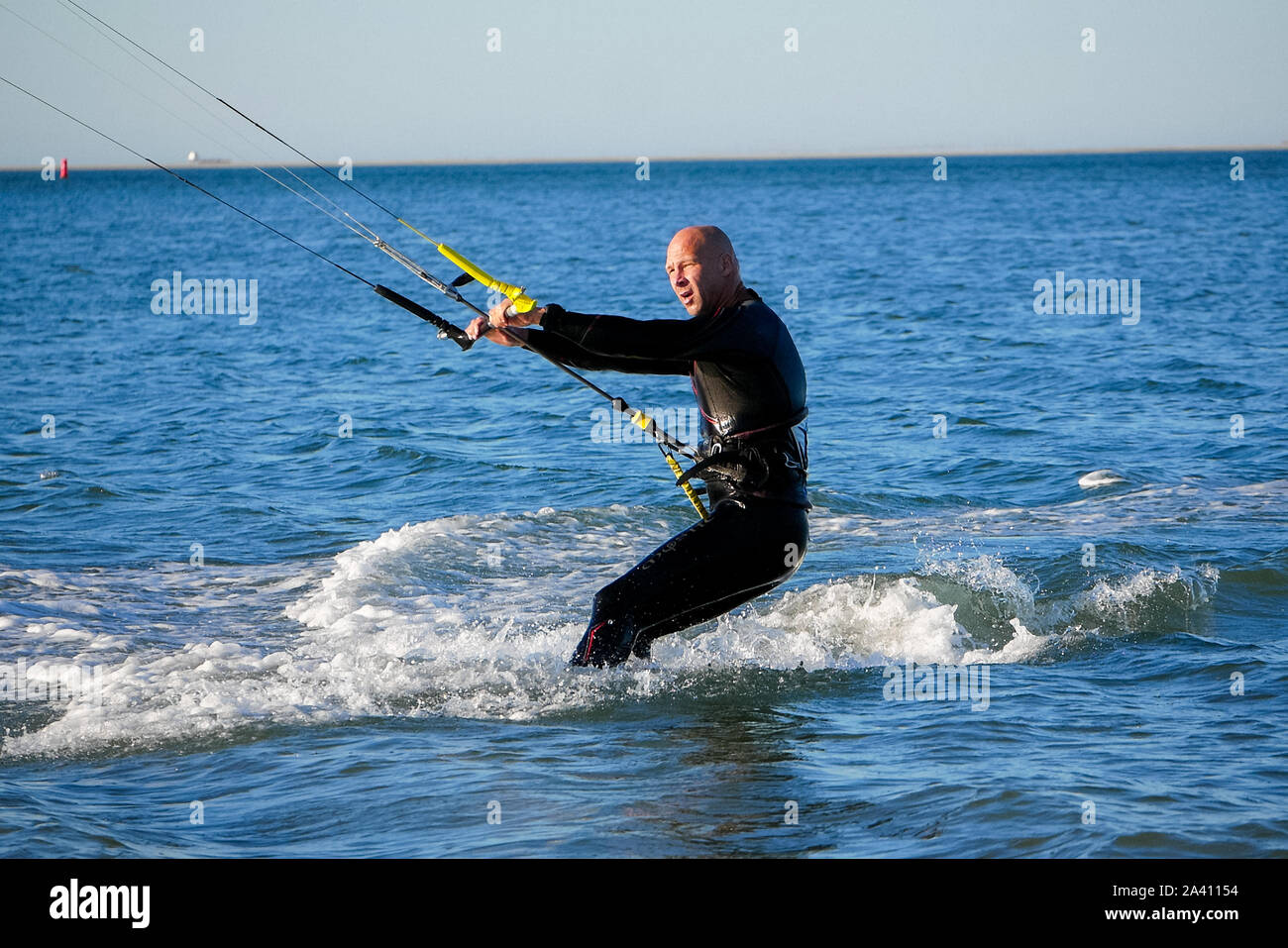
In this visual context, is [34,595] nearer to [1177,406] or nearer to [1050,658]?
[1050,658]

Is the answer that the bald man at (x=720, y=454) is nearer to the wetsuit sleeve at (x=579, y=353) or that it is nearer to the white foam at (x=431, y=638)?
the wetsuit sleeve at (x=579, y=353)

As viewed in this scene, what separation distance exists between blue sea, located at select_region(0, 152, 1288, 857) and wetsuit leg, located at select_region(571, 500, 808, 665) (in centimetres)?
54

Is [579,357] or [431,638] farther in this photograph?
[431,638]

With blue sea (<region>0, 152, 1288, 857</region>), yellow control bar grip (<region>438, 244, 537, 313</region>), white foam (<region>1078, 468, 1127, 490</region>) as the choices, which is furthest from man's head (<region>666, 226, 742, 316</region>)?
white foam (<region>1078, 468, 1127, 490</region>)

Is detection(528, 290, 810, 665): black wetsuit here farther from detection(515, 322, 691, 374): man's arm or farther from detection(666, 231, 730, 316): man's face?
detection(666, 231, 730, 316): man's face

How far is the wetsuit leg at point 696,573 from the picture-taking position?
234 inches

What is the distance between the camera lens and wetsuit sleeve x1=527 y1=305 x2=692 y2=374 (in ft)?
18.5

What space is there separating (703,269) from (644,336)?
0.51m

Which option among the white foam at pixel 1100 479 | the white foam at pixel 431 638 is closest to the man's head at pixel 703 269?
the white foam at pixel 431 638

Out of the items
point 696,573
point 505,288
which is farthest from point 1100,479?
point 505,288

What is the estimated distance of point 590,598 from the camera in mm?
9086

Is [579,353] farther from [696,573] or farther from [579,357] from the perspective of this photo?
[696,573]

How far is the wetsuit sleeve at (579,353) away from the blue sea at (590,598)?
1.60 meters

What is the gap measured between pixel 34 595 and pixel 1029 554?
7.07 meters
